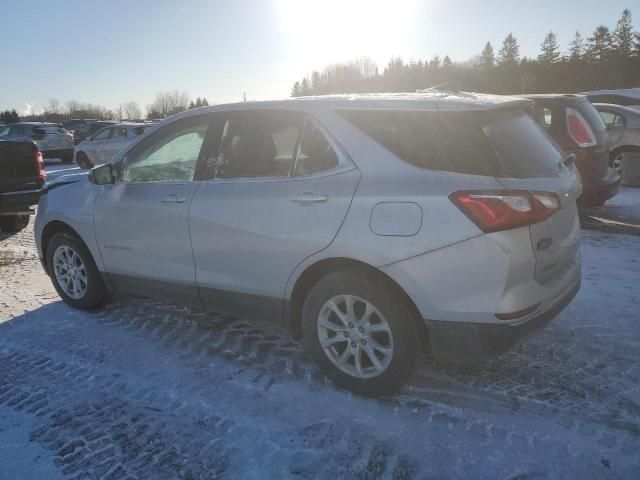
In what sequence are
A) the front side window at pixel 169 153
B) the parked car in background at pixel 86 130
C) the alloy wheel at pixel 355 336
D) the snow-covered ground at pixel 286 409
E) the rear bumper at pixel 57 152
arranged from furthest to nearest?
the parked car in background at pixel 86 130 → the rear bumper at pixel 57 152 → the front side window at pixel 169 153 → the alloy wheel at pixel 355 336 → the snow-covered ground at pixel 286 409

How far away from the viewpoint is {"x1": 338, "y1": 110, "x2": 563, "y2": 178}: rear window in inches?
108

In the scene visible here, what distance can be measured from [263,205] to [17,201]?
20.4 feet

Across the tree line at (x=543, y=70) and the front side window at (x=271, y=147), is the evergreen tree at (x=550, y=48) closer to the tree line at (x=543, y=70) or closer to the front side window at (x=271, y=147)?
the tree line at (x=543, y=70)

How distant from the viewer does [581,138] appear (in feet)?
22.2

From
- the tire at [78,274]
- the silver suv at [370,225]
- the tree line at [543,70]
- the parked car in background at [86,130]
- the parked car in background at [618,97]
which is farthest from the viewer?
the tree line at [543,70]

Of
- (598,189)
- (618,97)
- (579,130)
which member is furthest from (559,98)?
(618,97)

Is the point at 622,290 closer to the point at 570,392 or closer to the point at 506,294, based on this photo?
the point at 570,392

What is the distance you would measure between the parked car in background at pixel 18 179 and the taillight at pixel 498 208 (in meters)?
7.30

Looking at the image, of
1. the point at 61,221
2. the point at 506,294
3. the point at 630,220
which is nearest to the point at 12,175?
the point at 61,221

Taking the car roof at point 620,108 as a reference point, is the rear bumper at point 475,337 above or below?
below

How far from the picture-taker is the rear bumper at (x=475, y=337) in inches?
105

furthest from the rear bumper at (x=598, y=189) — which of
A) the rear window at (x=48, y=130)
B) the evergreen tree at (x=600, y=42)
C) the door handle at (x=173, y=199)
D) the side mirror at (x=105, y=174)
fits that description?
the evergreen tree at (x=600, y=42)

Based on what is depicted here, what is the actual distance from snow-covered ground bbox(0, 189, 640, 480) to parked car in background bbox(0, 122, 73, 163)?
62.1 ft

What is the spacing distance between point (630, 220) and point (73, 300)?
716 cm
